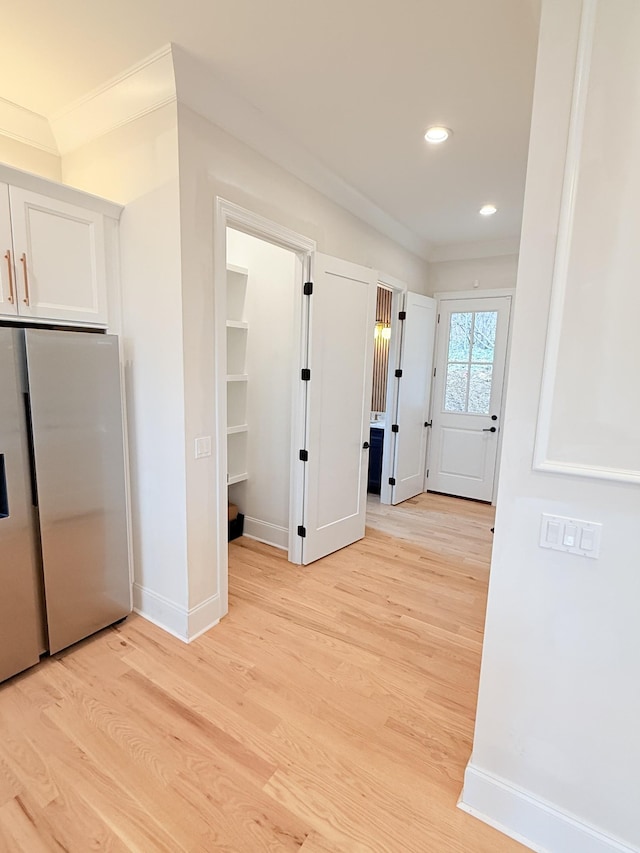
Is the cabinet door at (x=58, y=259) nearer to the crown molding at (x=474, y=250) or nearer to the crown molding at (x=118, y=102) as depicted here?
the crown molding at (x=118, y=102)

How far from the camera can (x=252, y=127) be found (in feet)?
7.23

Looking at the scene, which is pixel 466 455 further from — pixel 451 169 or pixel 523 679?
pixel 523 679

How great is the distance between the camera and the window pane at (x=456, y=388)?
4.85 meters

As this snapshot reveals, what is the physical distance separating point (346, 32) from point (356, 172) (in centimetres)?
121

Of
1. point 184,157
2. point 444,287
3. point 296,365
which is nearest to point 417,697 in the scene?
point 296,365

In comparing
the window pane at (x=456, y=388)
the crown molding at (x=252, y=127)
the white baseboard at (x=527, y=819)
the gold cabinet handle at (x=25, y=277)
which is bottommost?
the white baseboard at (x=527, y=819)

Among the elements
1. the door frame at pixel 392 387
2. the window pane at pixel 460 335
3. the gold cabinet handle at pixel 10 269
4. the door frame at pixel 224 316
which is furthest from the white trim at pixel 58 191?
the window pane at pixel 460 335

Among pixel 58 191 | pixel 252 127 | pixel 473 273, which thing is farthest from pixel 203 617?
pixel 473 273

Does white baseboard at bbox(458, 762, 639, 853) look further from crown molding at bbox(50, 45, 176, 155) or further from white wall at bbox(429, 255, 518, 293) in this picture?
white wall at bbox(429, 255, 518, 293)

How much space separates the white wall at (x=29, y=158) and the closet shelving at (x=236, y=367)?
4.18 feet

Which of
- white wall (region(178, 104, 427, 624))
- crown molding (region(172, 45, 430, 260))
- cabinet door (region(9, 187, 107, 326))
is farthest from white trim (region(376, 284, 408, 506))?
cabinet door (region(9, 187, 107, 326))

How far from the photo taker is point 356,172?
2.82m

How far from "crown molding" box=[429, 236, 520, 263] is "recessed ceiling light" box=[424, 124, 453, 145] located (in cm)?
231

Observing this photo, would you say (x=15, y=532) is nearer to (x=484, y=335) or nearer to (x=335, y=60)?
(x=335, y=60)
